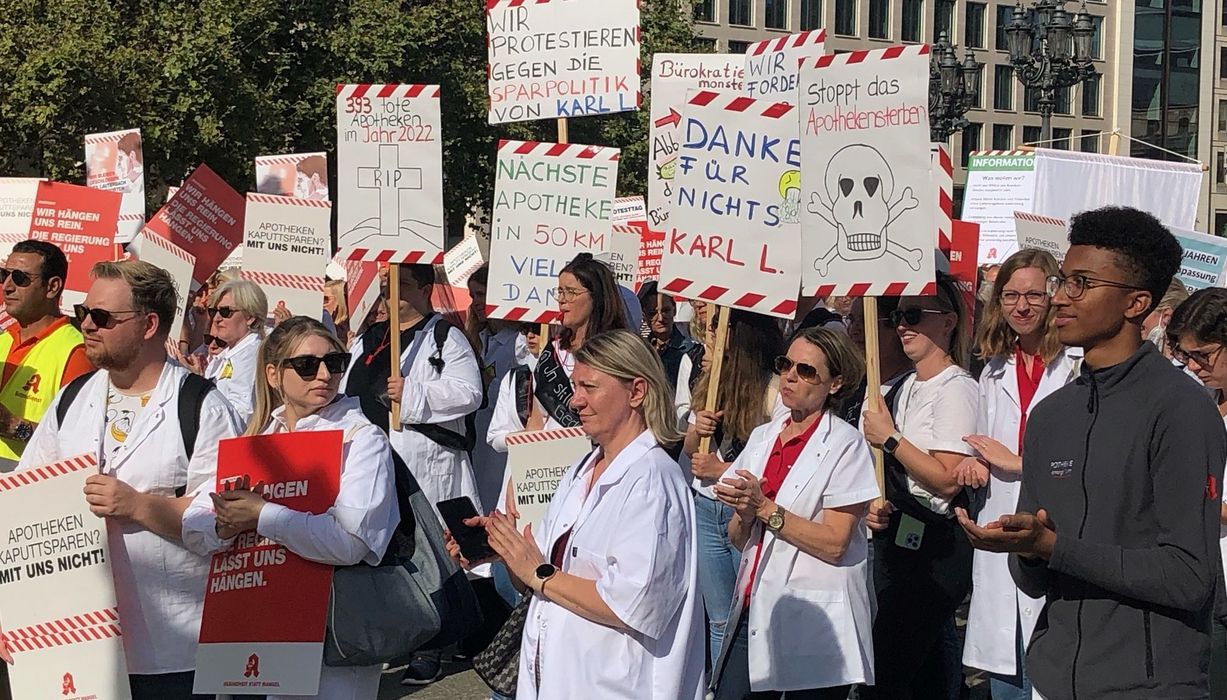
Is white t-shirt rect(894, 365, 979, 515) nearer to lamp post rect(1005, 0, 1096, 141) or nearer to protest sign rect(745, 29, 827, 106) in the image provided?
protest sign rect(745, 29, 827, 106)

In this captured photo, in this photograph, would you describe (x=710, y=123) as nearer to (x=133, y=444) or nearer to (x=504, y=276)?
(x=504, y=276)

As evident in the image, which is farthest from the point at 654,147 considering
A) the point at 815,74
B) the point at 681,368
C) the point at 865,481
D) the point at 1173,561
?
the point at 1173,561

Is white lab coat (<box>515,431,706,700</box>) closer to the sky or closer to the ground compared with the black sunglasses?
closer to the ground

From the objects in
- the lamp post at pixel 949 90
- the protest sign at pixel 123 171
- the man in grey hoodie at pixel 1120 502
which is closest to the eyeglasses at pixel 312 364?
the man in grey hoodie at pixel 1120 502

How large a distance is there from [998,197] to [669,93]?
4.49 metres

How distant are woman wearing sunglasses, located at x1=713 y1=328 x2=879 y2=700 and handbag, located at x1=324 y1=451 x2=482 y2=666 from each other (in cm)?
91

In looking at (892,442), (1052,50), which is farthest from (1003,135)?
(892,442)

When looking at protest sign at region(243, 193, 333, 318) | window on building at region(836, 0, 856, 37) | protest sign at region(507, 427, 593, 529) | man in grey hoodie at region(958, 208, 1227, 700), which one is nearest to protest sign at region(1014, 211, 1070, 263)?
protest sign at region(243, 193, 333, 318)

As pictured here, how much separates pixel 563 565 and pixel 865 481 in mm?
1281

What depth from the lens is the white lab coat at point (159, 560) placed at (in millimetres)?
4656

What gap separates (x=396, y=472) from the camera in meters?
4.70

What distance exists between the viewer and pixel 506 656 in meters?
4.62

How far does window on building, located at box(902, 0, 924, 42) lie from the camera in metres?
75.8

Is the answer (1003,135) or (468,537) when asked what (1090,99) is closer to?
(1003,135)
